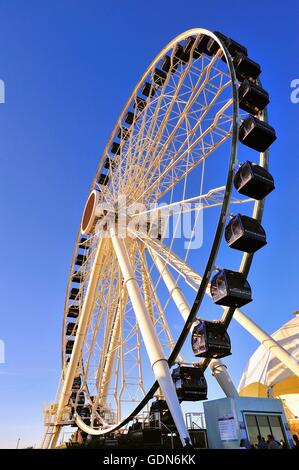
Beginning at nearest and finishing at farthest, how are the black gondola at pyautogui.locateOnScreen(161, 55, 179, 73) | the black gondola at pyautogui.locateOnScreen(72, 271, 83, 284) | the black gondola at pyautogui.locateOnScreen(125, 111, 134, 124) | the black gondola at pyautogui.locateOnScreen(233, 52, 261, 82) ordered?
the black gondola at pyautogui.locateOnScreen(233, 52, 261, 82) < the black gondola at pyautogui.locateOnScreen(161, 55, 179, 73) < the black gondola at pyautogui.locateOnScreen(125, 111, 134, 124) < the black gondola at pyautogui.locateOnScreen(72, 271, 83, 284)

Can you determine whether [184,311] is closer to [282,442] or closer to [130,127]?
[282,442]

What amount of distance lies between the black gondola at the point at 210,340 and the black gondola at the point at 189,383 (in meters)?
0.98

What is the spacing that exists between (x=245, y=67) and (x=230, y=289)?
7587mm

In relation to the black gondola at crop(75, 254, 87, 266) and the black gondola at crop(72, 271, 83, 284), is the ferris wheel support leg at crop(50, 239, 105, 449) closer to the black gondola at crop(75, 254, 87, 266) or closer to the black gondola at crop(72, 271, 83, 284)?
the black gondola at crop(75, 254, 87, 266)

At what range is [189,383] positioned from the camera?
10.4m

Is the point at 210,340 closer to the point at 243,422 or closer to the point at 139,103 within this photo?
the point at 243,422

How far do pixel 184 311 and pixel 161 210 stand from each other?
436 centimetres

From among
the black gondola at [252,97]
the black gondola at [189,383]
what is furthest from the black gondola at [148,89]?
the black gondola at [189,383]

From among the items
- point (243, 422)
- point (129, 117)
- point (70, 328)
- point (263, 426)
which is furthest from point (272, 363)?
point (129, 117)

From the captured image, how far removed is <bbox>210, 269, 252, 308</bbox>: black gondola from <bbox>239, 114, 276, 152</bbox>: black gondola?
3.90 metres

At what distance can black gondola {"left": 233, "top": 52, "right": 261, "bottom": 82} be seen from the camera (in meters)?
12.0

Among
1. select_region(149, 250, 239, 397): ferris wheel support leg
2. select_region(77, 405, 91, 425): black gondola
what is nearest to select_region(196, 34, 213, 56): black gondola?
select_region(149, 250, 239, 397): ferris wheel support leg

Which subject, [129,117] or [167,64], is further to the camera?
[129,117]
